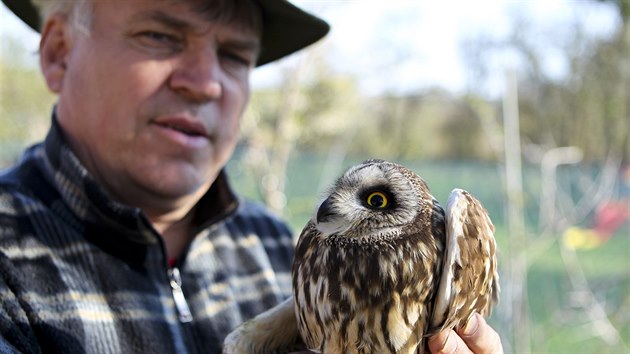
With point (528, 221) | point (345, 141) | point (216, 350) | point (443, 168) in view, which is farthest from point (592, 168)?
point (216, 350)

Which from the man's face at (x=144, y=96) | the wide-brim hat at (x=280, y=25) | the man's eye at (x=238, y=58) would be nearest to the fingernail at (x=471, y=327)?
the man's face at (x=144, y=96)

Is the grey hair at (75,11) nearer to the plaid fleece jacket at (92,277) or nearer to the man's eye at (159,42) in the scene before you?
the man's eye at (159,42)

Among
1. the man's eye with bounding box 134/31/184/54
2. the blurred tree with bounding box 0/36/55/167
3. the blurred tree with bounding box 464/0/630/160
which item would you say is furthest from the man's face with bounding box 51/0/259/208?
the blurred tree with bounding box 0/36/55/167

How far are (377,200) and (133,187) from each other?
925 millimetres

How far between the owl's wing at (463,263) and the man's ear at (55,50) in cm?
147

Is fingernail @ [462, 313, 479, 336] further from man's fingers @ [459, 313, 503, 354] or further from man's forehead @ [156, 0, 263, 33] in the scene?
man's forehead @ [156, 0, 263, 33]

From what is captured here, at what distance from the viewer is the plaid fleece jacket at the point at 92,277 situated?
5.72ft

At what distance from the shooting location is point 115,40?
81.9 inches

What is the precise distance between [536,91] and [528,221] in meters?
1.75

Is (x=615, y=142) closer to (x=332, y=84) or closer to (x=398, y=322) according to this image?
(x=332, y=84)

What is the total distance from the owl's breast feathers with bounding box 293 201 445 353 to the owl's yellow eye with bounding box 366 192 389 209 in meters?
0.08

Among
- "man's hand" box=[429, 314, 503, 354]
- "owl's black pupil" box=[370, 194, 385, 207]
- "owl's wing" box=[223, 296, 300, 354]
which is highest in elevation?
"owl's black pupil" box=[370, 194, 385, 207]

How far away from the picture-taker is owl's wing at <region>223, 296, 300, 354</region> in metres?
1.72

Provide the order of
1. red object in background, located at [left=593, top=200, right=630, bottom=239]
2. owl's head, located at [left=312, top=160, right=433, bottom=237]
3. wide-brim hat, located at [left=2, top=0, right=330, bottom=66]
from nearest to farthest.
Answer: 1. owl's head, located at [left=312, top=160, right=433, bottom=237]
2. wide-brim hat, located at [left=2, top=0, right=330, bottom=66]
3. red object in background, located at [left=593, top=200, right=630, bottom=239]
